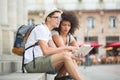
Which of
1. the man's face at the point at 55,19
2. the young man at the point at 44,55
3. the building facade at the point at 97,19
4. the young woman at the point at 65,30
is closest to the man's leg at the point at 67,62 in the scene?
the young man at the point at 44,55

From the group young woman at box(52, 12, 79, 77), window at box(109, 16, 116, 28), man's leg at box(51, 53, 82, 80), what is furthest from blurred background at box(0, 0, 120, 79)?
man's leg at box(51, 53, 82, 80)

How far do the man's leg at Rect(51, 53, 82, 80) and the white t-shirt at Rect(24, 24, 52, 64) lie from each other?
32 centimetres

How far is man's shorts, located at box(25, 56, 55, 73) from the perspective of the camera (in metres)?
7.82

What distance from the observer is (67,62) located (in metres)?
7.66

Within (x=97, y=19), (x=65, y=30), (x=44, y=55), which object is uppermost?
(x=97, y=19)

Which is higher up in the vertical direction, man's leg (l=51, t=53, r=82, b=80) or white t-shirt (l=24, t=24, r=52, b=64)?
white t-shirt (l=24, t=24, r=52, b=64)

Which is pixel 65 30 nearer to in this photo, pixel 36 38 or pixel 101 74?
pixel 36 38

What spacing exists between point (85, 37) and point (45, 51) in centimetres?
5521

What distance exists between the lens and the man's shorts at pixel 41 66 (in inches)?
308

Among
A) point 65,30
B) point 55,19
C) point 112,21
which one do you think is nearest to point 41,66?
point 55,19

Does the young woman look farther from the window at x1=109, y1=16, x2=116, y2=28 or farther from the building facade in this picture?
the window at x1=109, y1=16, x2=116, y2=28

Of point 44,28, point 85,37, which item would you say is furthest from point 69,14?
point 85,37

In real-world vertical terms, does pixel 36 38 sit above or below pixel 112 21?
below

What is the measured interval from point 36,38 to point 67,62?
713 millimetres
